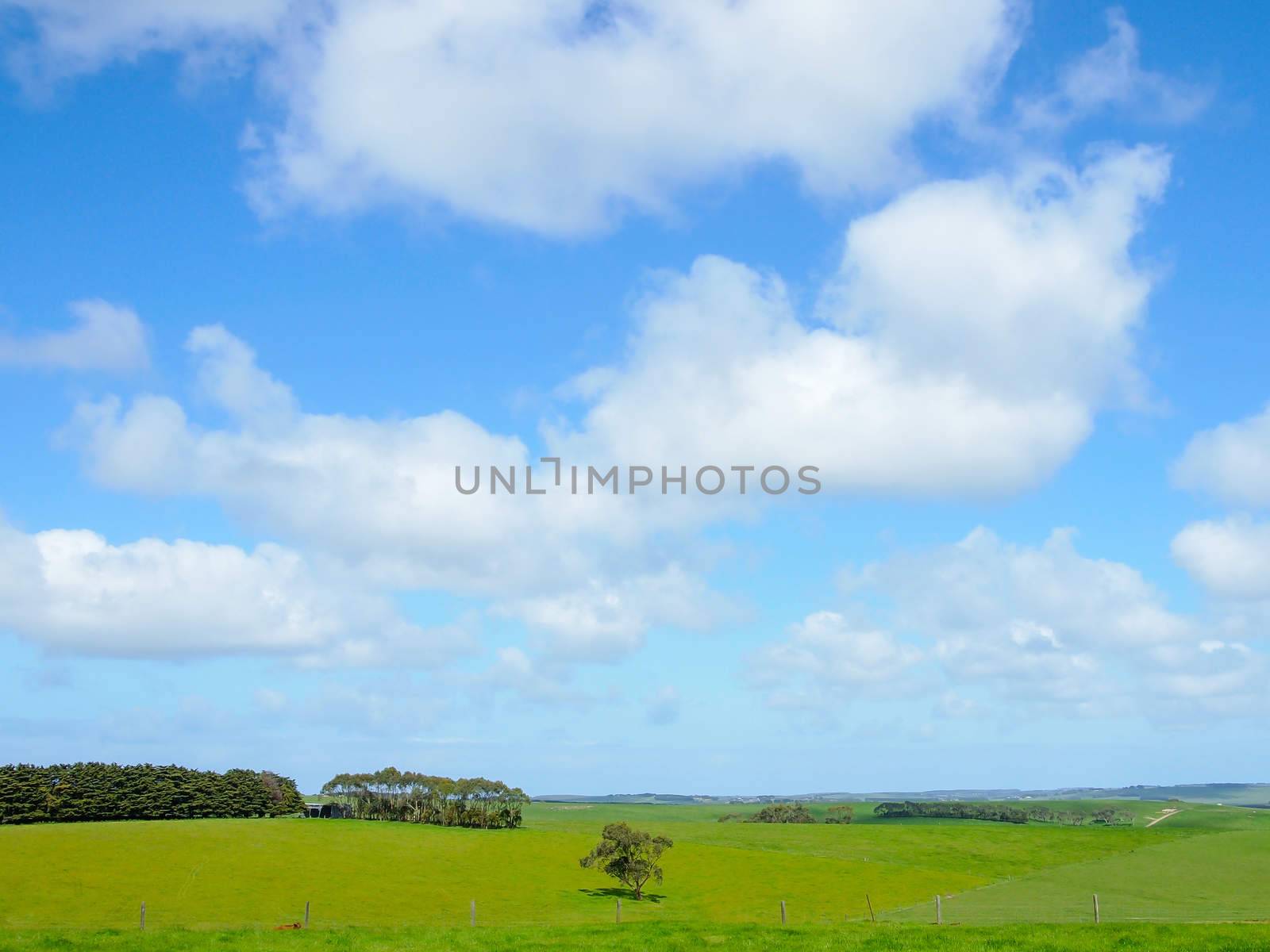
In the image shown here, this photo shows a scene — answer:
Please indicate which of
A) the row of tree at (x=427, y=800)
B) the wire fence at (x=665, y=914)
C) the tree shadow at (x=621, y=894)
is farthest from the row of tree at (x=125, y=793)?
the tree shadow at (x=621, y=894)

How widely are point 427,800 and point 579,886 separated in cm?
7348

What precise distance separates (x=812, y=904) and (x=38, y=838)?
258ft

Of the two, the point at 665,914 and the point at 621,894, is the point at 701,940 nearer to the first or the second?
the point at 665,914

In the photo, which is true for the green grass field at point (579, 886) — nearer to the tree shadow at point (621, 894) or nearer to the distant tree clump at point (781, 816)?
the tree shadow at point (621, 894)

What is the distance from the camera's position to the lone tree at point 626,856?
8831 centimetres

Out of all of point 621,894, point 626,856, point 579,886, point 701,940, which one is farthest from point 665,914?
point 701,940

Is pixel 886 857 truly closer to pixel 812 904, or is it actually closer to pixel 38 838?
pixel 812 904

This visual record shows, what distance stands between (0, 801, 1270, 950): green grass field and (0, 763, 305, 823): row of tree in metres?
19.3

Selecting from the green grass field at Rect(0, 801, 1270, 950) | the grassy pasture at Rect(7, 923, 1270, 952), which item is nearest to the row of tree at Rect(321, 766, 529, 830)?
the green grass field at Rect(0, 801, 1270, 950)

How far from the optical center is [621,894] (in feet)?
293

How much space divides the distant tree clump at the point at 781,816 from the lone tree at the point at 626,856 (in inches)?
4121

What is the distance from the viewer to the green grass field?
31.1 m

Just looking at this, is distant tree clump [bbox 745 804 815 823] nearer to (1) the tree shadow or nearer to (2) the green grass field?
(2) the green grass field

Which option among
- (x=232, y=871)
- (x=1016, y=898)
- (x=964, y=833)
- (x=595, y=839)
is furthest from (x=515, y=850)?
(x=964, y=833)
